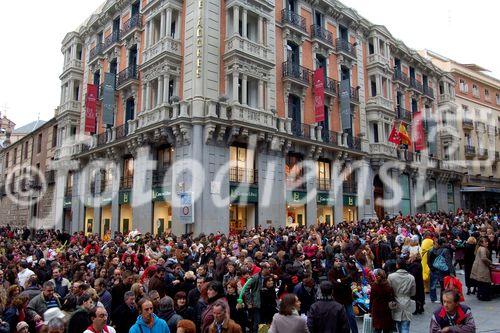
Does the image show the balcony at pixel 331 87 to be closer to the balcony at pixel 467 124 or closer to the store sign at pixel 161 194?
the store sign at pixel 161 194

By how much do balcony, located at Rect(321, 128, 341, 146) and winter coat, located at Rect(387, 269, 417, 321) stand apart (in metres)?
21.5

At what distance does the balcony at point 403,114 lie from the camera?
1486 inches

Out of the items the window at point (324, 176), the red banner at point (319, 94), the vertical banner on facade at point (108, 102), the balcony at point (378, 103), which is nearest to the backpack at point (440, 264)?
the red banner at point (319, 94)

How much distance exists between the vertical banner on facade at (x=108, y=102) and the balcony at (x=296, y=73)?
11486mm

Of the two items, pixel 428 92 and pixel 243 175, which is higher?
pixel 428 92

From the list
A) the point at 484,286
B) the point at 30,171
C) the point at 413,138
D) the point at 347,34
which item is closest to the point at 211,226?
the point at 484,286

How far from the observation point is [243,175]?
80.3ft

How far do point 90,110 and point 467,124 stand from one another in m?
39.0

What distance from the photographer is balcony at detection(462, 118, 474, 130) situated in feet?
154

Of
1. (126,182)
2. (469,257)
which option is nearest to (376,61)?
(126,182)

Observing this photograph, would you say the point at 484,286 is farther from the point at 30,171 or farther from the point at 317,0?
the point at 30,171

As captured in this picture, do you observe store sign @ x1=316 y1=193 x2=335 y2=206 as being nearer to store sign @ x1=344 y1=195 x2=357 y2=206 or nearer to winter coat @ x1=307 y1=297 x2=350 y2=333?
store sign @ x1=344 y1=195 x2=357 y2=206

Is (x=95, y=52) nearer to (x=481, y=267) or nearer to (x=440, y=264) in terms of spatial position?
(x=440, y=264)

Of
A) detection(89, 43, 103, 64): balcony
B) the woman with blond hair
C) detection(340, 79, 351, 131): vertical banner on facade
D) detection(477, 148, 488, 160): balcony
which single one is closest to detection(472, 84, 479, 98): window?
detection(477, 148, 488, 160): balcony
